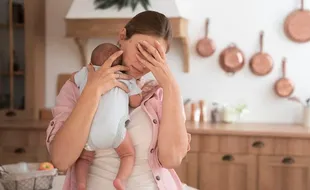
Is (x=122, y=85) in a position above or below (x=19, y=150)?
above

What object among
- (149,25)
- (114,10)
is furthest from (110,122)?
(114,10)

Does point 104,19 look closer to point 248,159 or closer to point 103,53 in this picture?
point 248,159

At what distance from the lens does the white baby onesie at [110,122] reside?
3.67ft

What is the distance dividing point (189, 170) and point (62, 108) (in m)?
2.29

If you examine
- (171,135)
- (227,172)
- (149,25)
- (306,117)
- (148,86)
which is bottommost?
(227,172)

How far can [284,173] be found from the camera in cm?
326

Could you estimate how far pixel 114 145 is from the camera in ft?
3.75

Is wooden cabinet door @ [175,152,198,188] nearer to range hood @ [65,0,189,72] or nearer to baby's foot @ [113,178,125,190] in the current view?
range hood @ [65,0,189,72]

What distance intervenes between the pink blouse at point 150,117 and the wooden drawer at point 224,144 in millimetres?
2083

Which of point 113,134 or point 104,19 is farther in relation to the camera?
point 104,19

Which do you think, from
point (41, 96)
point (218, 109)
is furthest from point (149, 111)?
point (41, 96)

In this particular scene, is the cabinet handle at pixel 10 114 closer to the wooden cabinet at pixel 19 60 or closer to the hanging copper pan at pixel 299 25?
the wooden cabinet at pixel 19 60

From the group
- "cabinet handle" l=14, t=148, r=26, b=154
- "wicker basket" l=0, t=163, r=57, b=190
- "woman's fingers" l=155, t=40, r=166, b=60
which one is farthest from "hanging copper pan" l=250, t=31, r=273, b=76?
"woman's fingers" l=155, t=40, r=166, b=60

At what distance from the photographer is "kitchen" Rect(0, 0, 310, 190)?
3.33 m
